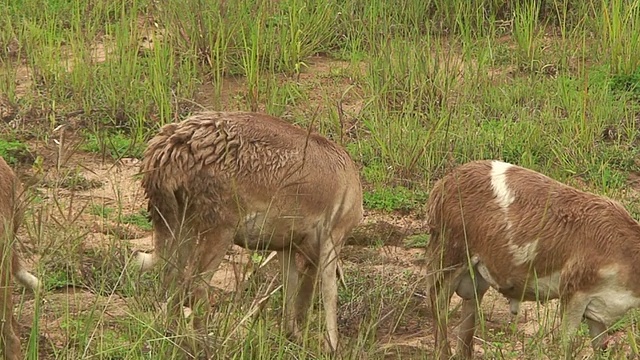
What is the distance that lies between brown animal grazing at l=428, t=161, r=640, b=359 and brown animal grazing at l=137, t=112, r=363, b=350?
1.93 ft

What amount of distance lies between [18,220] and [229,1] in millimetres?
5022

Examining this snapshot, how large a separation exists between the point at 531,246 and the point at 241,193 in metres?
1.48

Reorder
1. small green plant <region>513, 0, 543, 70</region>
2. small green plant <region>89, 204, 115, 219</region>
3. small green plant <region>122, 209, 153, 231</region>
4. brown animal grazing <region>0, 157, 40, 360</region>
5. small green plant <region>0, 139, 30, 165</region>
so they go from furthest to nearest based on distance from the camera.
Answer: small green plant <region>513, 0, 543, 70</region>, small green plant <region>0, 139, 30, 165</region>, small green plant <region>122, 209, 153, 231</region>, small green plant <region>89, 204, 115, 219</region>, brown animal grazing <region>0, 157, 40, 360</region>

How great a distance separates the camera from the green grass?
373 inches

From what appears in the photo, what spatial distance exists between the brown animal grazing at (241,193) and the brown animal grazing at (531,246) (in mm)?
589

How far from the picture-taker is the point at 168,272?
6.63m

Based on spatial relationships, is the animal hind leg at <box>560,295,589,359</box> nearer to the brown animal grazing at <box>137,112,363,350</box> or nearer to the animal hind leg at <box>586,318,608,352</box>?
the animal hind leg at <box>586,318,608,352</box>

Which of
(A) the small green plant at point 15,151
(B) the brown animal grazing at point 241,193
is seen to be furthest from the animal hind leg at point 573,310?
(A) the small green plant at point 15,151

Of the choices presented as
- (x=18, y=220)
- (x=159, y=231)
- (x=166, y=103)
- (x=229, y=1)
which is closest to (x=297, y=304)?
(x=159, y=231)

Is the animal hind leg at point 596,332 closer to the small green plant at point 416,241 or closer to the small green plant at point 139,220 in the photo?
the small green plant at point 416,241

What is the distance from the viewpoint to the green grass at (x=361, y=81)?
9.48 meters

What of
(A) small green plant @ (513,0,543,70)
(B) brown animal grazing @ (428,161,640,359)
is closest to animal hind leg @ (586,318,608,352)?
(B) brown animal grazing @ (428,161,640,359)

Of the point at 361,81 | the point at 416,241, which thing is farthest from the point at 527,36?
the point at 416,241


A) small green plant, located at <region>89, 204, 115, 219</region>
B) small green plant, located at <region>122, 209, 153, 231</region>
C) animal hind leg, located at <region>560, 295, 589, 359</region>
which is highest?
animal hind leg, located at <region>560, 295, 589, 359</region>
